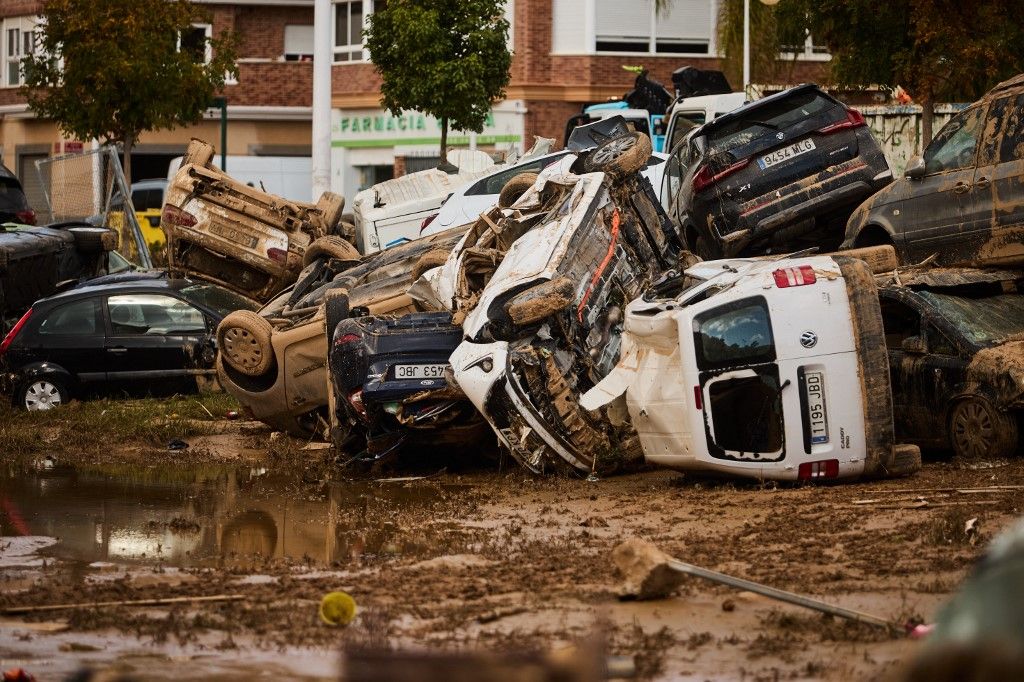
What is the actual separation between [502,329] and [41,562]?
404 centimetres

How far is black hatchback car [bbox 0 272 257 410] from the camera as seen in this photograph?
677 inches

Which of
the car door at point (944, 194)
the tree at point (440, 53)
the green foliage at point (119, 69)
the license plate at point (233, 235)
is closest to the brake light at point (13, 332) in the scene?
the license plate at point (233, 235)

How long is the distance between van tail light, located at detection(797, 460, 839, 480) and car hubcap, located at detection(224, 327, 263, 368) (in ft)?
18.4

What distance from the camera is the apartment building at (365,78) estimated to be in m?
39.7

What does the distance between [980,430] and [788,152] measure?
4.54 meters

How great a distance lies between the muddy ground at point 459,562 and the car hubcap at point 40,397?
3.60 meters

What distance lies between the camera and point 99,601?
8070 mm

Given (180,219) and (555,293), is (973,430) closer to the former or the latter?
(555,293)

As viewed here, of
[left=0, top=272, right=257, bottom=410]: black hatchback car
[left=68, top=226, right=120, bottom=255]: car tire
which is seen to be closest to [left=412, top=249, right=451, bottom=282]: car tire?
[left=0, top=272, right=257, bottom=410]: black hatchback car

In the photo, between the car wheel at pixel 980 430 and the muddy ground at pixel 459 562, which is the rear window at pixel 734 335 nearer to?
the muddy ground at pixel 459 562

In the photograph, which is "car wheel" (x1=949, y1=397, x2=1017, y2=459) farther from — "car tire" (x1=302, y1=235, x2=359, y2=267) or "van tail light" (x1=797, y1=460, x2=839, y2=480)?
"car tire" (x1=302, y1=235, x2=359, y2=267)

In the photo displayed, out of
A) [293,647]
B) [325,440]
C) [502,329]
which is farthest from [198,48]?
[293,647]

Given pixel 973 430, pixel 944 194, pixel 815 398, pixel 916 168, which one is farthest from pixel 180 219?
pixel 973 430

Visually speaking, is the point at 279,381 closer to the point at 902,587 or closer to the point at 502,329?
the point at 502,329
